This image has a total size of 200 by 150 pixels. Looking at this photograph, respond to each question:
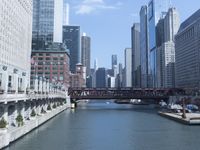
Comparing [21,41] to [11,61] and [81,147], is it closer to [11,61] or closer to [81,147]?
[11,61]

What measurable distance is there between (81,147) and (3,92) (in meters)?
14.6

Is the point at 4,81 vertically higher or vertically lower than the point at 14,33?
lower

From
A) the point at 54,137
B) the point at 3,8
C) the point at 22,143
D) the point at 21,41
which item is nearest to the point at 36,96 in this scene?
the point at 54,137

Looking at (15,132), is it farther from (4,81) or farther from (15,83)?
(15,83)

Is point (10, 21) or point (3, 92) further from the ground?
point (10, 21)

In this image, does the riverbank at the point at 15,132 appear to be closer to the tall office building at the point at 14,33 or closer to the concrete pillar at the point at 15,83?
the concrete pillar at the point at 15,83

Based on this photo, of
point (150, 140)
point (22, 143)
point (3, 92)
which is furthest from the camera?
point (150, 140)

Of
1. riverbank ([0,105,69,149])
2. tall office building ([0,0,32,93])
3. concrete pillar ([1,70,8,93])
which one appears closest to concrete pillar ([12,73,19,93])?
concrete pillar ([1,70,8,93])

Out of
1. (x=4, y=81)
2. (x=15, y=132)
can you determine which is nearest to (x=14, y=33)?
(x=4, y=81)

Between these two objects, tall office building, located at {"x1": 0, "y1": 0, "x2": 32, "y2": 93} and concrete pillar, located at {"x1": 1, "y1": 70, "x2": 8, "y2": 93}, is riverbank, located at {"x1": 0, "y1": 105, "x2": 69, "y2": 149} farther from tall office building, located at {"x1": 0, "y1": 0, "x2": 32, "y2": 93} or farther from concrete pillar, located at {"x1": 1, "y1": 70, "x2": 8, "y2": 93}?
tall office building, located at {"x1": 0, "y1": 0, "x2": 32, "y2": 93}

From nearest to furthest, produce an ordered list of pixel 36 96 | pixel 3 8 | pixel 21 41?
pixel 36 96, pixel 3 8, pixel 21 41

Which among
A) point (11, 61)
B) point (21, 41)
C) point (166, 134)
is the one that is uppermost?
point (21, 41)

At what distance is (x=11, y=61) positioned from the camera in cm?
16212

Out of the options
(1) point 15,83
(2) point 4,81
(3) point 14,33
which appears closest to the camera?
(2) point 4,81
